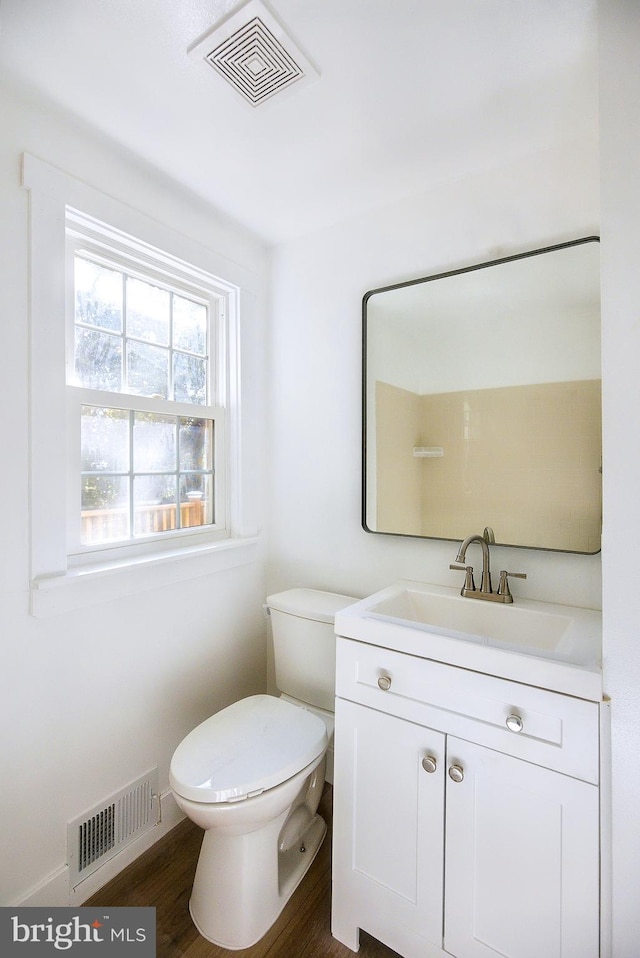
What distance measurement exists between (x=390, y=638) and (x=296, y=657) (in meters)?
0.65

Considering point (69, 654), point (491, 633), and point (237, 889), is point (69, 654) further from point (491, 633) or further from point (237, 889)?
point (491, 633)

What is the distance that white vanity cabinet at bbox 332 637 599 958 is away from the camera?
0.97 meters

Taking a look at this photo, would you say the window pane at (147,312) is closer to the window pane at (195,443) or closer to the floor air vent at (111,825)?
the window pane at (195,443)

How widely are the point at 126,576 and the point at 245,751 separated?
654 mm

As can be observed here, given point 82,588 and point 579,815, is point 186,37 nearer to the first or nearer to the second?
point 82,588

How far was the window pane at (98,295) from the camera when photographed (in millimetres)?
1491

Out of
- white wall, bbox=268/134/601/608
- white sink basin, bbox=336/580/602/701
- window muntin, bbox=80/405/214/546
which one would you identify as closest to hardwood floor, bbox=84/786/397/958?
white sink basin, bbox=336/580/602/701

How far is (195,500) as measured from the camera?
6.23 feet

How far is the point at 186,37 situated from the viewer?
108 cm

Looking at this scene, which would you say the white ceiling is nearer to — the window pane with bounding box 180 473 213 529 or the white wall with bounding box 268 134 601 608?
the white wall with bounding box 268 134 601 608

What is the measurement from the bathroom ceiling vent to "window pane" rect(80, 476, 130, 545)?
1202mm

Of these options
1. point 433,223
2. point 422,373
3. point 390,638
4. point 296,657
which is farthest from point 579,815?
point 433,223

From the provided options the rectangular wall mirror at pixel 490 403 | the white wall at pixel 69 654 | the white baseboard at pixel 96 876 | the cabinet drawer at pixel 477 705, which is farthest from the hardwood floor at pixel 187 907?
the rectangular wall mirror at pixel 490 403

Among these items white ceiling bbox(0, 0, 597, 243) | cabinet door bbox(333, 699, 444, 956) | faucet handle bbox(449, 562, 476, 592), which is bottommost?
cabinet door bbox(333, 699, 444, 956)
